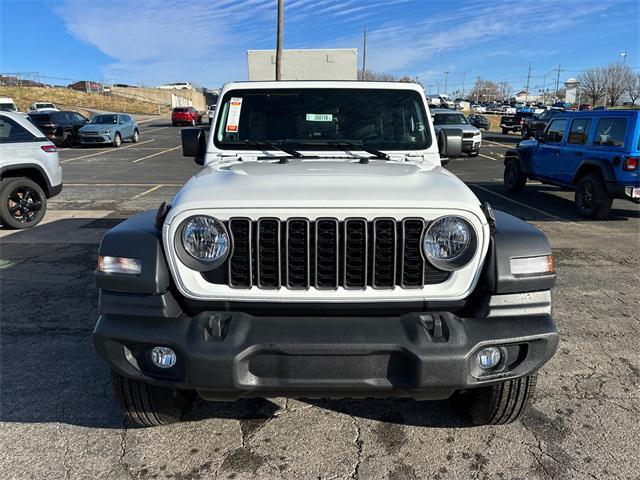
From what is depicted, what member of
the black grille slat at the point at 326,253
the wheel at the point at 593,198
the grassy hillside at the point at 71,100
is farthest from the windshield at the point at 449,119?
the grassy hillside at the point at 71,100

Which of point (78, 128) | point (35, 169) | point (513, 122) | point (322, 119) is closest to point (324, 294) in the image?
point (322, 119)

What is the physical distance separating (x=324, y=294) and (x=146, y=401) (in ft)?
3.78

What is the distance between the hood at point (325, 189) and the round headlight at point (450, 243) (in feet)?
0.30

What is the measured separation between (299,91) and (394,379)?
7.95 ft

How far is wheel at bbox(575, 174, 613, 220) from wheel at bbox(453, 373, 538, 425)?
22.7 feet

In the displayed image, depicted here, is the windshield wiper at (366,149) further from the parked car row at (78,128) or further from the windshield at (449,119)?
the parked car row at (78,128)

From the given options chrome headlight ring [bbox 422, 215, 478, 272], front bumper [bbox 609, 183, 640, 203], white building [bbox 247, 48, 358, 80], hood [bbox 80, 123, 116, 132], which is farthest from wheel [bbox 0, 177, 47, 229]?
hood [bbox 80, 123, 116, 132]

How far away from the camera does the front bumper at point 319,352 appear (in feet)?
6.95

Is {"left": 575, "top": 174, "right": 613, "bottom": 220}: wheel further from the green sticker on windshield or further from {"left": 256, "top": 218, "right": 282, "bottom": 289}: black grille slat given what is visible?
{"left": 256, "top": 218, "right": 282, "bottom": 289}: black grille slat

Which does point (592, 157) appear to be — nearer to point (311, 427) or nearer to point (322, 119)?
point (322, 119)

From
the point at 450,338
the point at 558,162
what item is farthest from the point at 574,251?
the point at 450,338

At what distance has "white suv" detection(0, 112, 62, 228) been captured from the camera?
729 cm

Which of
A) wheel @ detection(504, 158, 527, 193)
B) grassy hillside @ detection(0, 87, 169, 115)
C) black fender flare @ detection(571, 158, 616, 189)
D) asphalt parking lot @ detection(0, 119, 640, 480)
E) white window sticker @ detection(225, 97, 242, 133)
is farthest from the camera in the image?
grassy hillside @ detection(0, 87, 169, 115)

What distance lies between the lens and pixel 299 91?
148 inches
